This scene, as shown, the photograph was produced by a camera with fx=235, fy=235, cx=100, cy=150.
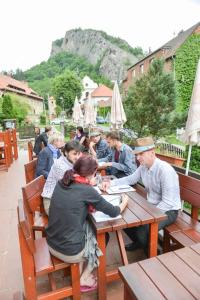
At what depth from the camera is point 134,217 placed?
227cm

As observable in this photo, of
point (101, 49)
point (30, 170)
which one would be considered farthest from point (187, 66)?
point (101, 49)

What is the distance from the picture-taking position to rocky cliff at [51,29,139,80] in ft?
295

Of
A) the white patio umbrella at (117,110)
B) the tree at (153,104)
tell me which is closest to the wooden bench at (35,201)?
the white patio umbrella at (117,110)

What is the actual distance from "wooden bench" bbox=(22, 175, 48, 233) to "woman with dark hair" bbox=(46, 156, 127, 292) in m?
0.50

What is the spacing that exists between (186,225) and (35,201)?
1811 millimetres

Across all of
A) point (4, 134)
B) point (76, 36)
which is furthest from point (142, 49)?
point (4, 134)

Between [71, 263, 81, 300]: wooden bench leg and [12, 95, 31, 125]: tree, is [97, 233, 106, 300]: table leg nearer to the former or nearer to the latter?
[71, 263, 81, 300]: wooden bench leg

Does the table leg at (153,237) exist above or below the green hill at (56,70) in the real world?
below

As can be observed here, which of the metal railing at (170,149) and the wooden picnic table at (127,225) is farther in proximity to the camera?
the metal railing at (170,149)

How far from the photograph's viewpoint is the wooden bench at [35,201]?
255 centimetres

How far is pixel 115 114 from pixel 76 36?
12625 cm

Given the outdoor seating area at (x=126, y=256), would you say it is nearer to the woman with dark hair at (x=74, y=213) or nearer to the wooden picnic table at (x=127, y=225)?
the wooden picnic table at (x=127, y=225)

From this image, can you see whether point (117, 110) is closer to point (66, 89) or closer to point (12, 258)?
point (12, 258)

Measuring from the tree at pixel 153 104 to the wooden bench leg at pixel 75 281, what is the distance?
35.1 feet
